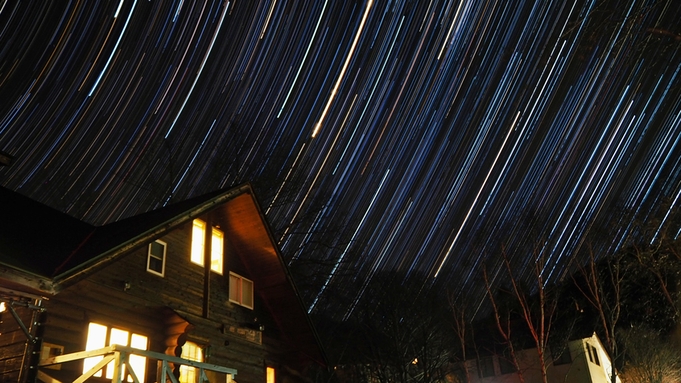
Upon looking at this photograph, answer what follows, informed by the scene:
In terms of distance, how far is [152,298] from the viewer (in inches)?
557

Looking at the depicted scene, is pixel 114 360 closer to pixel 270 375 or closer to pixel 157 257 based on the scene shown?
pixel 157 257

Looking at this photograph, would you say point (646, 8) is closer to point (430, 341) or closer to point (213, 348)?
point (213, 348)

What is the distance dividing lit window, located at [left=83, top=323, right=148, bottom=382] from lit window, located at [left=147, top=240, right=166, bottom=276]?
6.18 feet

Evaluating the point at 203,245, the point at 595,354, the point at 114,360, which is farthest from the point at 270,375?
the point at 595,354

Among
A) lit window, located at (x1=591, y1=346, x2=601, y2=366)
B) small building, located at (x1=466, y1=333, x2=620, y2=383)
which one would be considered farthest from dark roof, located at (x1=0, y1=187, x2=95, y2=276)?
lit window, located at (x1=591, y1=346, x2=601, y2=366)

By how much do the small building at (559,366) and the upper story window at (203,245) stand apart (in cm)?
2835

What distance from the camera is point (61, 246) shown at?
1299 centimetres

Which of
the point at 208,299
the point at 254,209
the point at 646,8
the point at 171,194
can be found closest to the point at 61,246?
the point at 208,299

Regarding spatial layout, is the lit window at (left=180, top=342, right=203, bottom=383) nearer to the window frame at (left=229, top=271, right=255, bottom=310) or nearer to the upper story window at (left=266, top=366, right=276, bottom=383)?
the window frame at (left=229, top=271, right=255, bottom=310)

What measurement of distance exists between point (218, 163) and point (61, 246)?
58.6ft

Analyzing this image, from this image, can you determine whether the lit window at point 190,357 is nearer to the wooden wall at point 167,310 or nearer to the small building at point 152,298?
the small building at point 152,298

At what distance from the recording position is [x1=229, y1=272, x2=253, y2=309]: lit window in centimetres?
1756

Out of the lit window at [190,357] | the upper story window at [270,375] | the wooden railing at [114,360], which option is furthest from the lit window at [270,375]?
the wooden railing at [114,360]

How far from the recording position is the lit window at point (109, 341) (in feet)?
40.2
